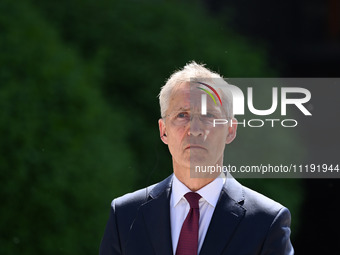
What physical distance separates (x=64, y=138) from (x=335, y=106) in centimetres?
242

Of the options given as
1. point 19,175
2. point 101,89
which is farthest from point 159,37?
point 19,175

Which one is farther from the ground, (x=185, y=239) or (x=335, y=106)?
(x=335, y=106)

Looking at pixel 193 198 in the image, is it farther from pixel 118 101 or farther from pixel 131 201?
pixel 118 101

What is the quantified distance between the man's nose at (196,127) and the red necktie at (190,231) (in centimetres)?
21

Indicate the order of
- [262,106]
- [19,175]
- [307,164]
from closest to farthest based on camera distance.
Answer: [19,175]
[262,106]
[307,164]

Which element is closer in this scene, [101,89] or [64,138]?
[64,138]

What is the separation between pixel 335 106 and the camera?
18.7 ft

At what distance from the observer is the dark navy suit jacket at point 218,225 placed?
2.11 m

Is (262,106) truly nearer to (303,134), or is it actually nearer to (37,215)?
(303,134)

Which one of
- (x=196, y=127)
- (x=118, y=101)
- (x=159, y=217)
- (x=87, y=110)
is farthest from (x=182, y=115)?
(x=118, y=101)

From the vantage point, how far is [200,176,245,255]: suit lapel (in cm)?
213

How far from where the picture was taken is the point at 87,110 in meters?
5.16

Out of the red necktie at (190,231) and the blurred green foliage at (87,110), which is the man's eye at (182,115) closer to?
the red necktie at (190,231)

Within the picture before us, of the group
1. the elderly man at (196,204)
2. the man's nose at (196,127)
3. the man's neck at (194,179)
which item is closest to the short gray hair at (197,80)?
the elderly man at (196,204)
